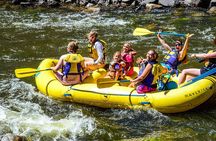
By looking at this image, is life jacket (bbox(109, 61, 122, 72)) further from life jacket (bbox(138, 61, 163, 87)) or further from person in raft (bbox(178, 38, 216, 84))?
person in raft (bbox(178, 38, 216, 84))

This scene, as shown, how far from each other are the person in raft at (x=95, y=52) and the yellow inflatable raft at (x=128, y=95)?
173 mm

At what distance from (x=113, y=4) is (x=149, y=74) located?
1196 cm

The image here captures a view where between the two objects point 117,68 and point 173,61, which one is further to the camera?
point 173,61

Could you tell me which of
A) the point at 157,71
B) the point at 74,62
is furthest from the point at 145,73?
the point at 74,62

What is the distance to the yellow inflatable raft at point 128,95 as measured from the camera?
6512mm

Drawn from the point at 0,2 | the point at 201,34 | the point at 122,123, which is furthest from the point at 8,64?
the point at 0,2

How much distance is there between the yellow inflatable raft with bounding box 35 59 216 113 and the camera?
6512 mm

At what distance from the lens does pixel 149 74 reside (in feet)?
22.2

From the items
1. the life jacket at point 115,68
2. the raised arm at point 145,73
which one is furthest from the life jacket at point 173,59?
the raised arm at point 145,73

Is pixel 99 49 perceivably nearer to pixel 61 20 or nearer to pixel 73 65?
pixel 73 65

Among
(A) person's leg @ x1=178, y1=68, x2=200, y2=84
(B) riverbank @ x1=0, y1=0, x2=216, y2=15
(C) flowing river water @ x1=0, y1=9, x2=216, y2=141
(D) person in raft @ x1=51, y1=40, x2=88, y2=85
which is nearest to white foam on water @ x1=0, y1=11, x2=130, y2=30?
(C) flowing river water @ x1=0, y1=9, x2=216, y2=141

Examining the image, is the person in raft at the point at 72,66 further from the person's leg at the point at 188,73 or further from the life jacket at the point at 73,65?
the person's leg at the point at 188,73

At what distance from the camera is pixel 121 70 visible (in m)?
7.57

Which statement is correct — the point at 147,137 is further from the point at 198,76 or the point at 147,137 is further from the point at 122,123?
the point at 198,76
